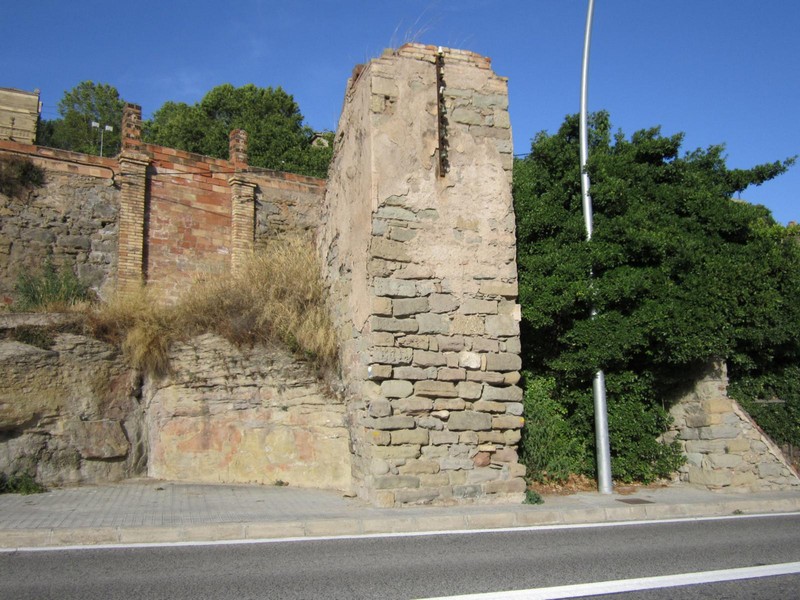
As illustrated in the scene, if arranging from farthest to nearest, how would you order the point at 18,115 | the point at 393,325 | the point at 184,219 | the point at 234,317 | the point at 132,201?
the point at 18,115 < the point at 184,219 < the point at 132,201 < the point at 234,317 < the point at 393,325

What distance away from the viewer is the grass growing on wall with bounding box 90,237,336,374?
10172 mm

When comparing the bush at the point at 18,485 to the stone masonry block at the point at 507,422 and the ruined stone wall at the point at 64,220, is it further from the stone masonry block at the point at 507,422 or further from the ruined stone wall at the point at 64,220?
the ruined stone wall at the point at 64,220

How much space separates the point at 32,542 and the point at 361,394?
4031 millimetres

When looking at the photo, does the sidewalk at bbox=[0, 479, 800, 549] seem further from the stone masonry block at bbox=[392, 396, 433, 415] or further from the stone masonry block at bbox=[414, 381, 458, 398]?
the stone masonry block at bbox=[414, 381, 458, 398]

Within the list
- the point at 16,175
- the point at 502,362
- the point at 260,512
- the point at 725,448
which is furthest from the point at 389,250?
the point at 16,175

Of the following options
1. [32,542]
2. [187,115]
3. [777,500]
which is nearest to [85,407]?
[32,542]

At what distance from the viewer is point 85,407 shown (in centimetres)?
954

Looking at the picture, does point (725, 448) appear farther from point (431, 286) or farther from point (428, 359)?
point (431, 286)

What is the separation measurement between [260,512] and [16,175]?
1068 cm

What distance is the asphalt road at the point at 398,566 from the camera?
4.53 meters

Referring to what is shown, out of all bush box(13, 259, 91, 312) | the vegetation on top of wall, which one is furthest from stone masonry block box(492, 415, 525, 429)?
the vegetation on top of wall

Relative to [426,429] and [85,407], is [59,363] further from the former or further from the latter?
[426,429]

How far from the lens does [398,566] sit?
525 centimetres

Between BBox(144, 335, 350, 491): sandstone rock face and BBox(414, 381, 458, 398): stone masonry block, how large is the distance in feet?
5.14
